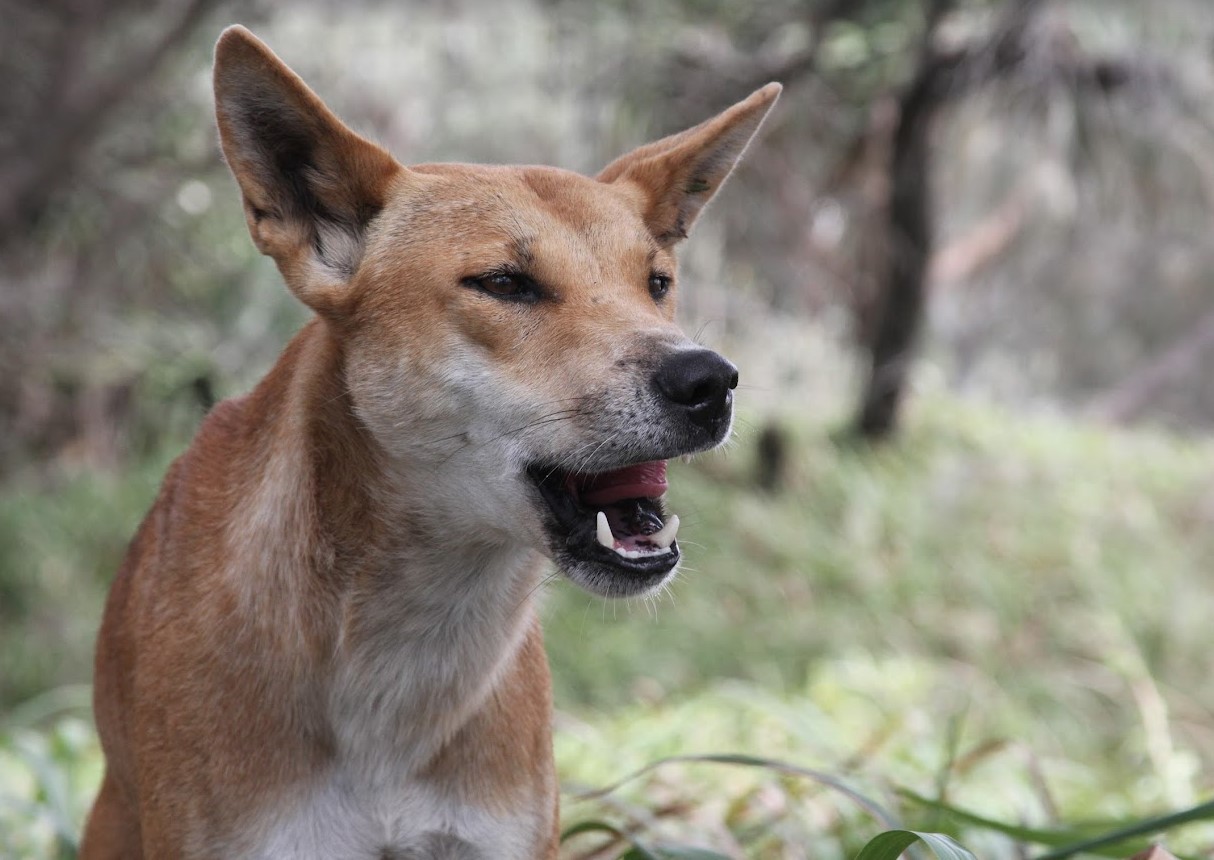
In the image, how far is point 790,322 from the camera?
42.8 ft

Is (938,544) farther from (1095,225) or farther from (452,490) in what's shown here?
(452,490)

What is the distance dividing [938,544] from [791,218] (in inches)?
141

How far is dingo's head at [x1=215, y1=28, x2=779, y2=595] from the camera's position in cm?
252

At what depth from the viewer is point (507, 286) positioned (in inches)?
106

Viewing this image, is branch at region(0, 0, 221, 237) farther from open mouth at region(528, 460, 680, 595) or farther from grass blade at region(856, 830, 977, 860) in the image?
grass blade at region(856, 830, 977, 860)

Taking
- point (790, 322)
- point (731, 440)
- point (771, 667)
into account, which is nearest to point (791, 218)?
point (790, 322)

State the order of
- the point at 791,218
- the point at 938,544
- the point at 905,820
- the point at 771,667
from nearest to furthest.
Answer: the point at 905,820 → the point at 771,667 → the point at 938,544 → the point at 791,218

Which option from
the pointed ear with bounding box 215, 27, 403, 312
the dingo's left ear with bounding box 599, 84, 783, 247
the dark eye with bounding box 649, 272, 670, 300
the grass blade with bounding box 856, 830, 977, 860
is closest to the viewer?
the grass blade with bounding box 856, 830, 977, 860

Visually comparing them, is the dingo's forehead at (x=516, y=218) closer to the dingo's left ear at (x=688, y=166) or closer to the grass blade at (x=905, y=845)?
the dingo's left ear at (x=688, y=166)

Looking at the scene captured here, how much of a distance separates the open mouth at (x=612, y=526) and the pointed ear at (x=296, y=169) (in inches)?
23.4

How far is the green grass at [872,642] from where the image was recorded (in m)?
4.30

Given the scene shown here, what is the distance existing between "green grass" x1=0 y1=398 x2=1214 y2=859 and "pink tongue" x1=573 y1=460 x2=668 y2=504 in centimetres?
122

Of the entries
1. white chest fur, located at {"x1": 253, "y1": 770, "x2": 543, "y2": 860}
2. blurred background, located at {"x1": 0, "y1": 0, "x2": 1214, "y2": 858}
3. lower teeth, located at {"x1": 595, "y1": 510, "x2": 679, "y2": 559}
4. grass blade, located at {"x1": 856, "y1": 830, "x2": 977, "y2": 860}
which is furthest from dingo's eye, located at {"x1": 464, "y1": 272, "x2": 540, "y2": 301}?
blurred background, located at {"x1": 0, "y1": 0, "x2": 1214, "y2": 858}

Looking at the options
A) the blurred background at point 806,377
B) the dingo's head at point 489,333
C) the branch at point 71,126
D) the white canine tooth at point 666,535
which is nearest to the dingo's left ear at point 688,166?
the dingo's head at point 489,333
